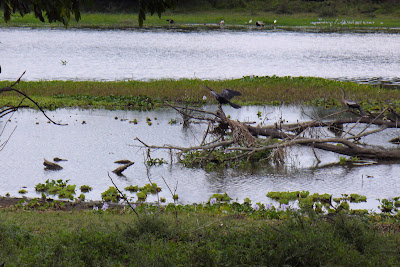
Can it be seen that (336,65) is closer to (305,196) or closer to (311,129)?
(311,129)

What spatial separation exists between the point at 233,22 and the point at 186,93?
53.7 metres

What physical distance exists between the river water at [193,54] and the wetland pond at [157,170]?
12.5 meters

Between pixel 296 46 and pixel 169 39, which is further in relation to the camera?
pixel 169 39

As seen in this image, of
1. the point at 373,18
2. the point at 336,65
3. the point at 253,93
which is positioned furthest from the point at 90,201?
the point at 373,18

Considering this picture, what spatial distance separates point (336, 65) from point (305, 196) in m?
28.3

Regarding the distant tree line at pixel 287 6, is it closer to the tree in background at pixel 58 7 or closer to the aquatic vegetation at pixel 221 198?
the aquatic vegetation at pixel 221 198

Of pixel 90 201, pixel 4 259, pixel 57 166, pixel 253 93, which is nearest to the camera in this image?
pixel 4 259

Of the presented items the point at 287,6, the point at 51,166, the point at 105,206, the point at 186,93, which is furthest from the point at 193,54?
the point at 287,6

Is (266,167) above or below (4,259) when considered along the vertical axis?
below

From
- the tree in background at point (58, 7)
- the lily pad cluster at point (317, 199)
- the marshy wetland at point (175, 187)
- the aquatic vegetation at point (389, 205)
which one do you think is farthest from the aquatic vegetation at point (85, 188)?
the aquatic vegetation at point (389, 205)

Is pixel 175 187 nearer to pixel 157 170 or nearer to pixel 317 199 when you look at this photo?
pixel 157 170

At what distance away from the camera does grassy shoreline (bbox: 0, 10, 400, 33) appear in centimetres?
6731

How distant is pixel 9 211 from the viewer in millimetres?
8594

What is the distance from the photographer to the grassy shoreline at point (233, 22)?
67312 mm
